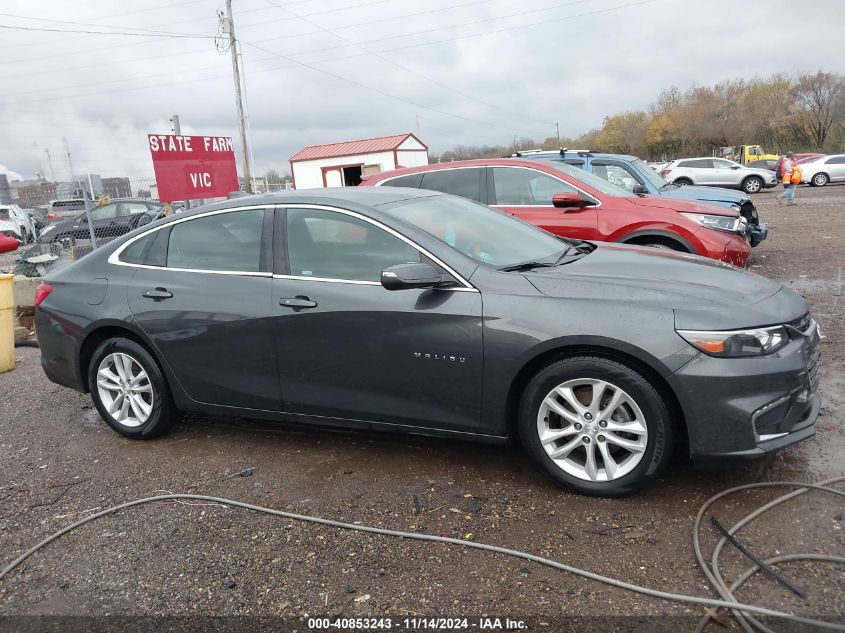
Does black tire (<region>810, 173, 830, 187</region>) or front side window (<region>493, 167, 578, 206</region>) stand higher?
front side window (<region>493, 167, 578, 206</region>)

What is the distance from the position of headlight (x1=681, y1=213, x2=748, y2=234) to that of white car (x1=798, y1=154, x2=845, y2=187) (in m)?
26.2

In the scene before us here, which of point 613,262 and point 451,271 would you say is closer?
point 451,271

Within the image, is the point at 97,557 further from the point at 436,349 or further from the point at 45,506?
the point at 436,349

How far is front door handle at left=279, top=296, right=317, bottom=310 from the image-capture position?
3.76 meters

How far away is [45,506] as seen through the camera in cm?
376

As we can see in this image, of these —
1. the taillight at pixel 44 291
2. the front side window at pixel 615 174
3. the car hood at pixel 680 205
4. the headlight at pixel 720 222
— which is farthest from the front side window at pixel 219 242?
the front side window at pixel 615 174

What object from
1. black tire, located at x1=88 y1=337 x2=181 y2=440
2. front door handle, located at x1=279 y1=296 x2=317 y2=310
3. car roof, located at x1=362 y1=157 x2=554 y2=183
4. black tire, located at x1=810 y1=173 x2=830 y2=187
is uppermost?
car roof, located at x1=362 y1=157 x2=554 y2=183

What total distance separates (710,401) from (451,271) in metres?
1.41

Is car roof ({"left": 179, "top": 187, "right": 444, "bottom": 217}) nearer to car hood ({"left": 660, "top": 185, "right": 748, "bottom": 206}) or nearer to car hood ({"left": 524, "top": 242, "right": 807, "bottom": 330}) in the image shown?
car hood ({"left": 524, "top": 242, "right": 807, "bottom": 330})

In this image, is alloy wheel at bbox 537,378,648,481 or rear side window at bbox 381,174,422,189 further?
rear side window at bbox 381,174,422,189

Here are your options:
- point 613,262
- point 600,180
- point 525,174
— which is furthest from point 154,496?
point 600,180

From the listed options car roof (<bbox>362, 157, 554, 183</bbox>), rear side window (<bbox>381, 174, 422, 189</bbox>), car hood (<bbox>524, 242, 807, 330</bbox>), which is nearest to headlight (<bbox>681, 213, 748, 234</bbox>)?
car roof (<bbox>362, 157, 554, 183</bbox>)

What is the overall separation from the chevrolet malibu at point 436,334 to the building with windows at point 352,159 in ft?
92.2

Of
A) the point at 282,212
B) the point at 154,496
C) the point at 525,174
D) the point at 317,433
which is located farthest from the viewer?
the point at 525,174
